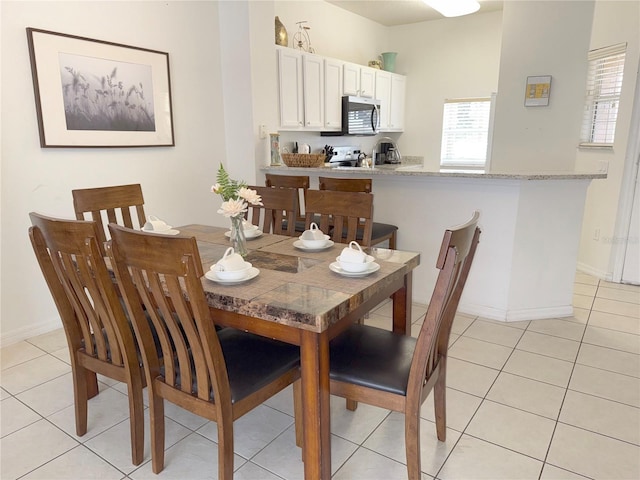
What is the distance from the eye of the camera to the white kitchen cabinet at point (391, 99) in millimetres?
5711

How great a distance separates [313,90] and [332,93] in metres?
0.38

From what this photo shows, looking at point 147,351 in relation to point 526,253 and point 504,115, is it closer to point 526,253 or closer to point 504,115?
point 526,253

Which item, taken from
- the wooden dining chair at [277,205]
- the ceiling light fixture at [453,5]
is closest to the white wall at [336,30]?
the ceiling light fixture at [453,5]

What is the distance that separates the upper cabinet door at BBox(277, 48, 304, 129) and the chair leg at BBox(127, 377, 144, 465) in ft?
9.97

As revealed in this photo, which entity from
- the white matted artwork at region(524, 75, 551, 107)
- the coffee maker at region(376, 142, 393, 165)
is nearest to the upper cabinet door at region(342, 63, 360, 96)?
the coffee maker at region(376, 142, 393, 165)

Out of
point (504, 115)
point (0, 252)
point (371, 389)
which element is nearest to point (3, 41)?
point (0, 252)

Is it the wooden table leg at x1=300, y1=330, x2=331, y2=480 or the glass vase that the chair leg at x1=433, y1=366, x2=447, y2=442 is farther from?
the glass vase

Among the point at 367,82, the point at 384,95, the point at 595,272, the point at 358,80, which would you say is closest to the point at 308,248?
the point at 595,272

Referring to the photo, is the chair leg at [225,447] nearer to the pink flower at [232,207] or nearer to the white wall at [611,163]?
the pink flower at [232,207]

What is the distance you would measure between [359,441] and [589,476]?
0.89 meters

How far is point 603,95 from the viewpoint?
4.02 metres

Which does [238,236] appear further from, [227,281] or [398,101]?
[398,101]

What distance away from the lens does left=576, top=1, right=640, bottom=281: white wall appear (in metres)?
3.64

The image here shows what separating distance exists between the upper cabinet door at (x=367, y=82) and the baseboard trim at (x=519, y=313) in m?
3.21
